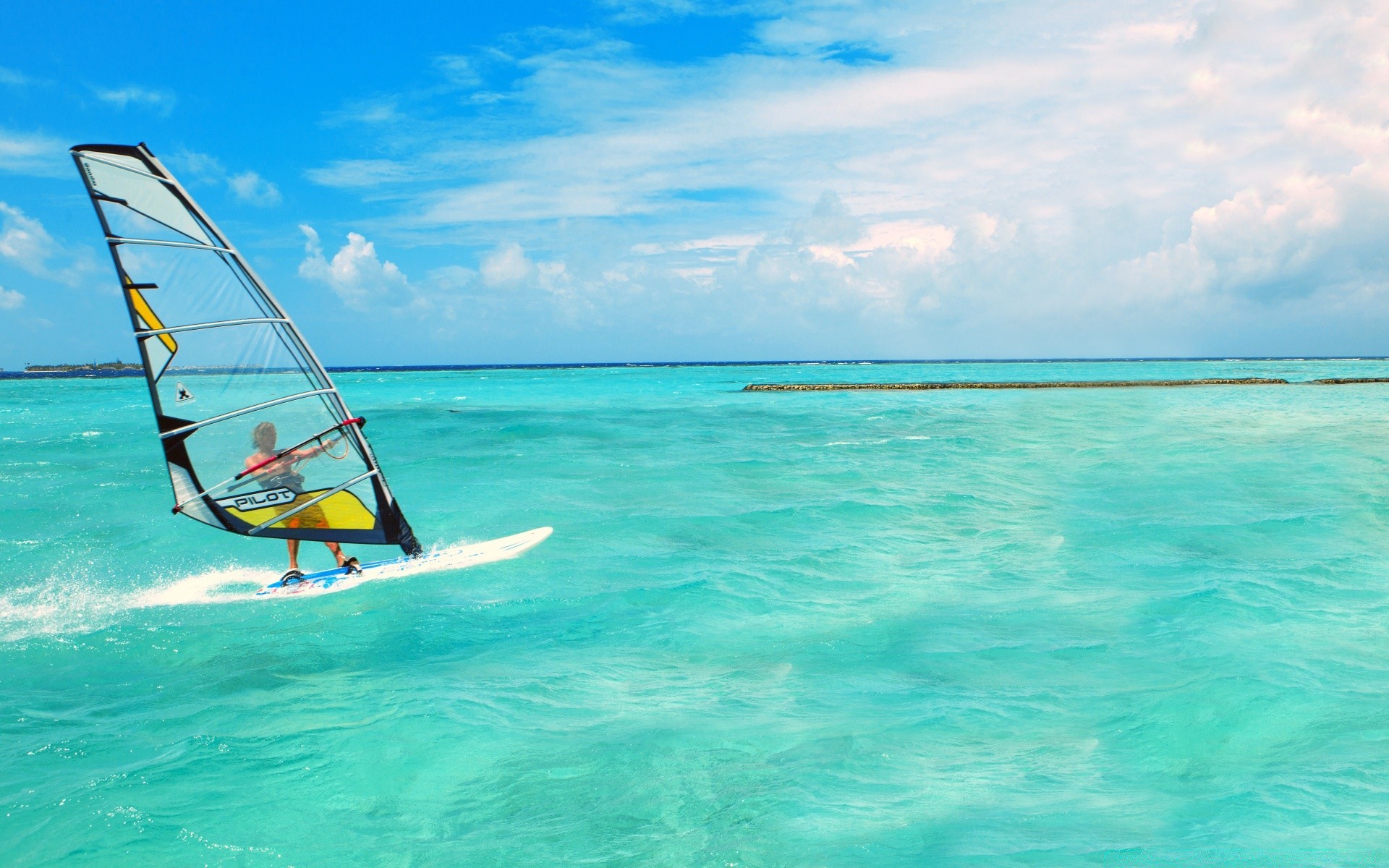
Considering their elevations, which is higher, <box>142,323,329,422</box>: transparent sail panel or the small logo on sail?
<box>142,323,329,422</box>: transparent sail panel

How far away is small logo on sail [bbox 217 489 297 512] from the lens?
361 inches

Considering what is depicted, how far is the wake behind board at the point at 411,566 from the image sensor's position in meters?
10.6

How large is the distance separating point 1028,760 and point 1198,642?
3722 mm

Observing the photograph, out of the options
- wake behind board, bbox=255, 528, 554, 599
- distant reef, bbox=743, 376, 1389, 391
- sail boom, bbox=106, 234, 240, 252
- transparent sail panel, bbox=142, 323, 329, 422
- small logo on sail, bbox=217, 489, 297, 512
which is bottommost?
wake behind board, bbox=255, 528, 554, 599

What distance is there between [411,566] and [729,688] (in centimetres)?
557

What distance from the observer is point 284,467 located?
938 centimetres

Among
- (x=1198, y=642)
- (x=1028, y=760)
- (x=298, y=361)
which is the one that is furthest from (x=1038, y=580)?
(x=298, y=361)

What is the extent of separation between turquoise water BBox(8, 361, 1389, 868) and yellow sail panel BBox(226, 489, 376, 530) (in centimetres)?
Result: 109

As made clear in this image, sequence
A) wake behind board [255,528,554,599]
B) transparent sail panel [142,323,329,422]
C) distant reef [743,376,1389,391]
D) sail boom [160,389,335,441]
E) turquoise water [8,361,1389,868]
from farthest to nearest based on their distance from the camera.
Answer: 1. distant reef [743,376,1389,391]
2. wake behind board [255,528,554,599]
3. sail boom [160,389,335,441]
4. transparent sail panel [142,323,329,422]
5. turquoise water [8,361,1389,868]

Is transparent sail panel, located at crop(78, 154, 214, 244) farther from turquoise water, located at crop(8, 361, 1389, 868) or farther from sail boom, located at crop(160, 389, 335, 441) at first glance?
turquoise water, located at crop(8, 361, 1389, 868)

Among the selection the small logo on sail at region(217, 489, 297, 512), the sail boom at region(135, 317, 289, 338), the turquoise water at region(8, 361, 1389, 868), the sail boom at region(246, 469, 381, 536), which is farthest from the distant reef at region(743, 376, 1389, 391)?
the sail boom at region(135, 317, 289, 338)

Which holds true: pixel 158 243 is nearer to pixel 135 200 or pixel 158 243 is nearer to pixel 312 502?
pixel 135 200

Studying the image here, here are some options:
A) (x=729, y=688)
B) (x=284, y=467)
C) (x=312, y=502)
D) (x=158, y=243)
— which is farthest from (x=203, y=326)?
(x=729, y=688)

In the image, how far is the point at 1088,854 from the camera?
513cm
